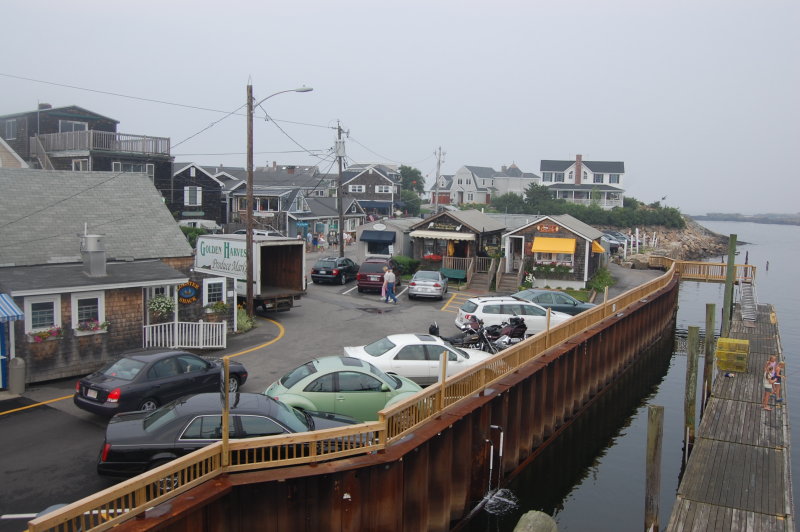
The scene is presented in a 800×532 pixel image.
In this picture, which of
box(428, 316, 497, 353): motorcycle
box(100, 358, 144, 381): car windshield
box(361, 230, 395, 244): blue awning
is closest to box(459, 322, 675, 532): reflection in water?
box(428, 316, 497, 353): motorcycle

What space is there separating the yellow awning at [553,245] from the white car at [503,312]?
43.5 ft

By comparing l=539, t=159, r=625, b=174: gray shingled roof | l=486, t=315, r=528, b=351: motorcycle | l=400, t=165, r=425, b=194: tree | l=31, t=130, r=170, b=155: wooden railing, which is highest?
l=539, t=159, r=625, b=174: gray shingled roof

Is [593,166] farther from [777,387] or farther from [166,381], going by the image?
[166,381]

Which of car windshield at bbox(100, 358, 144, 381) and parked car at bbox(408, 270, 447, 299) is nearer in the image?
car windshield at bbox(100, 358, 144, 381)

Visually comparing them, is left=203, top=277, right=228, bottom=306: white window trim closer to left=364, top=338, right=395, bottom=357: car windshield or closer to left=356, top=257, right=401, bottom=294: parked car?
left=364, top=338, right=395, bottom=357: car windshield

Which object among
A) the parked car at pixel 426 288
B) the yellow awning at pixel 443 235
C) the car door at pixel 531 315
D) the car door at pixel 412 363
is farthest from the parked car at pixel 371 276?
the car door at pixel 412 363

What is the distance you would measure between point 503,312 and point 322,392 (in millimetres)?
12026

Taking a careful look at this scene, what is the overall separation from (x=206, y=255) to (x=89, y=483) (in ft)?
64.5

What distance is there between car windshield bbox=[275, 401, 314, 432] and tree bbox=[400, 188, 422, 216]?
86320 mm

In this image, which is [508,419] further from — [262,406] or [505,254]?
[505,254]

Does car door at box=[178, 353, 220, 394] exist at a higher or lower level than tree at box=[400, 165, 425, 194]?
lower

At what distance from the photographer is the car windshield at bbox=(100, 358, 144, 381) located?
14329 mm

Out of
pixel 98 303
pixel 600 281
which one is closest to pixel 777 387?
pixel 98 303

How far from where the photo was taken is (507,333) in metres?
22.1
